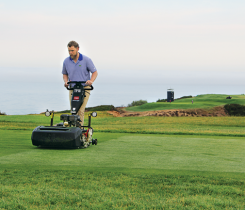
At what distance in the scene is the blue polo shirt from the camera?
834cm

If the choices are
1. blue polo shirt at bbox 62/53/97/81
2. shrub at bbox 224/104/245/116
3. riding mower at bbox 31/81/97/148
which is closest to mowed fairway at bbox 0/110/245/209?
riding mower at bbox 31/81/97/148

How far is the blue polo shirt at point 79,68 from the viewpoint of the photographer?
834 cm

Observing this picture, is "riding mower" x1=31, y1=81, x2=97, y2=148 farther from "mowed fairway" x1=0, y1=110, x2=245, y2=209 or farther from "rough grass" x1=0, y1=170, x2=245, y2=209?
"rough grass" x1=0, y1=170, x2=245, y2=209

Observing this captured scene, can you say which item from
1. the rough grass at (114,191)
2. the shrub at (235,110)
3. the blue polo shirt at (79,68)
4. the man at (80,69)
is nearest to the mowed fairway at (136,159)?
the rough grass at (114,191)

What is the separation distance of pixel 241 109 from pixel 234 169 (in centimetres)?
2411

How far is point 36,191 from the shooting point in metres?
3.67

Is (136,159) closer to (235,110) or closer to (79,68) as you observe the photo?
(79,68)

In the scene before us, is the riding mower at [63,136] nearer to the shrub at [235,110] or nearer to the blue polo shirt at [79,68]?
the blue polo shirt at [79,68]

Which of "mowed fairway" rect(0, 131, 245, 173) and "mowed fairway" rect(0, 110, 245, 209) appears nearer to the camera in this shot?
"mowed fairway" rect(0, 110, 245, 209)

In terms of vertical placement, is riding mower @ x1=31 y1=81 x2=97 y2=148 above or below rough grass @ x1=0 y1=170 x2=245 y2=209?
above

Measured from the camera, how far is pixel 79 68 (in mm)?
8344

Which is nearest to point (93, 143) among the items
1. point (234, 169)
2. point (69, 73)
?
point (69, 73)

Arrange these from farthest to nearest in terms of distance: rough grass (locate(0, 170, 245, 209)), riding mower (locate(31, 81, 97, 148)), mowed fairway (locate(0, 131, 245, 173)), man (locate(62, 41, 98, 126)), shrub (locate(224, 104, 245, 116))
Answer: shrub (locate(224, 104, 245, 116)) → man (locate(62, 41, 98, 126)) → riding mower (locate(31, 81, 97, 148)) → mowed fairway (locate(0, 131, 245, 173)) → rough grass (locate(0, 170, 245, 209))

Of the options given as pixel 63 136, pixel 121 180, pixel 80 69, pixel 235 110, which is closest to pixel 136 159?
pixel 121 180
